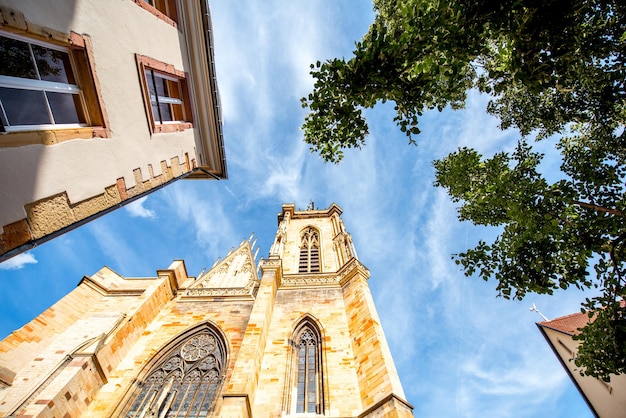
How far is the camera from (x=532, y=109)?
8.76m

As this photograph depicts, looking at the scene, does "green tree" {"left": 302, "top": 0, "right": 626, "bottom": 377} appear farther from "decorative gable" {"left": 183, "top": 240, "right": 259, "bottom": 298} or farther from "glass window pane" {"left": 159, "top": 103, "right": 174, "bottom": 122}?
"decorative gable" {"left": 183, "top": 240, "right": 259, "bottom": 298}

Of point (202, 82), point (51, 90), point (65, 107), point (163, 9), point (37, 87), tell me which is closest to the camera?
point (37, 87)

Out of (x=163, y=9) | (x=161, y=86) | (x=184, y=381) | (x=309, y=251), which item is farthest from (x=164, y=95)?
(x=309, y=251)

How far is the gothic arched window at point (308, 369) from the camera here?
321 inches

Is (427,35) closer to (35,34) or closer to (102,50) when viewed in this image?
(102,50)

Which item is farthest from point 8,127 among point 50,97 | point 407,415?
point 407,415

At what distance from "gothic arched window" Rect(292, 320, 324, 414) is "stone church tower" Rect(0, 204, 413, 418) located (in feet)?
0.11

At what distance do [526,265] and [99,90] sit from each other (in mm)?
9323

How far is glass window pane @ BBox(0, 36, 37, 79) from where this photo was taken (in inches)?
94.2

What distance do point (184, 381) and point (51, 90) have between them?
9.27 meters

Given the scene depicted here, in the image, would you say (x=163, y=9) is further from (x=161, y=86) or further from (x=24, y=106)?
(x=24, y=106)

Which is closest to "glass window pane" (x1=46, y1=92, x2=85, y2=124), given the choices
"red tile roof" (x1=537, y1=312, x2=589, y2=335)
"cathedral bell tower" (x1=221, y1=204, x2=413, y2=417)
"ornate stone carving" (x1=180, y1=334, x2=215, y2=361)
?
"cathedral bell tower" (x1=221, y1=204, x2=413, y2=417)

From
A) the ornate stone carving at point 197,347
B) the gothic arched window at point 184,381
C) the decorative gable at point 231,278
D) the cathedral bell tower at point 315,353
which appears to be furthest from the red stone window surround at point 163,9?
the decorative gable at point 231,278

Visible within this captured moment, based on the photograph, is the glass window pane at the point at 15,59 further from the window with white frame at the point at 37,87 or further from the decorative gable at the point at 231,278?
the decorative gable at the point at 231,278
